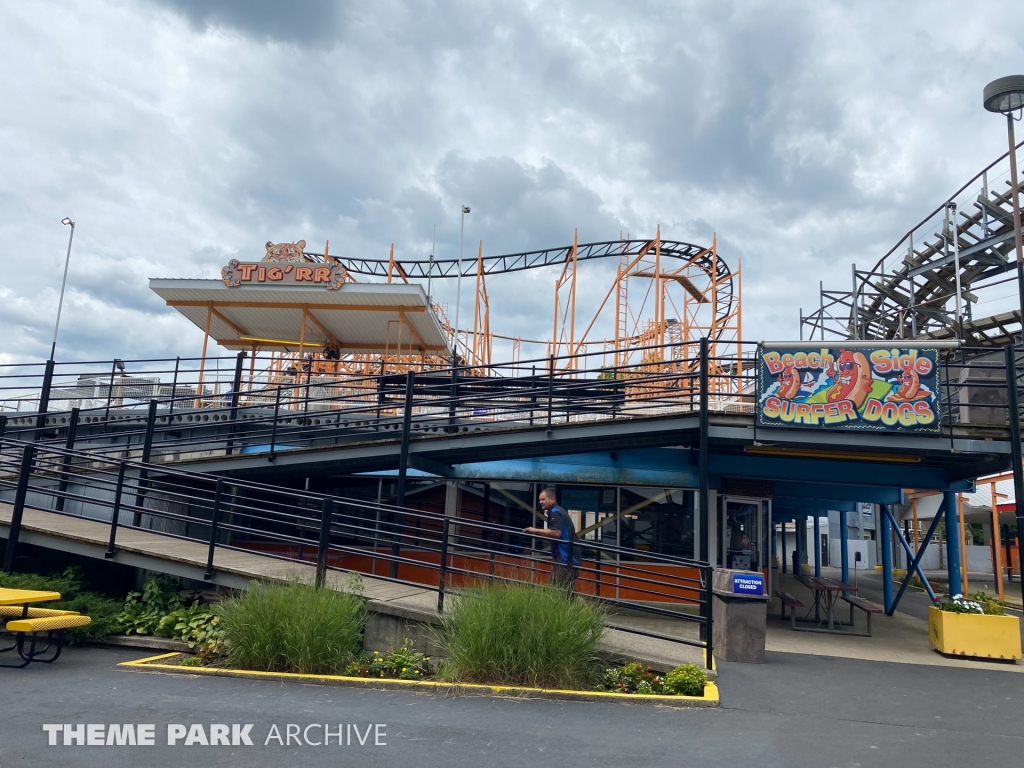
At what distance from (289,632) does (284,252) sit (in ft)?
46.1

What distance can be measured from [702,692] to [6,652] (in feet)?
23.1

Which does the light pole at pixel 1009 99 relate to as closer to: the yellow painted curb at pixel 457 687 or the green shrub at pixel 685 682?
the green shrub at pixel 685 682

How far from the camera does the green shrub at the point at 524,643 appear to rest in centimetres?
673

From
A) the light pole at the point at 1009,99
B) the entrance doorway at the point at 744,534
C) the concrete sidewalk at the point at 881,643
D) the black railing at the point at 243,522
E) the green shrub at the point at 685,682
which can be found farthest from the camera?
the entrance doorway at the point at 744,534

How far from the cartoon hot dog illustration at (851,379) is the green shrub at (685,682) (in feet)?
17.5

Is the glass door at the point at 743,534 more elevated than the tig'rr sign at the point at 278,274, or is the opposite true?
the tig'rr sign at the point at 278,274

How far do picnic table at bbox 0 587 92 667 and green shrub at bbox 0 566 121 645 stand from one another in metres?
0.33

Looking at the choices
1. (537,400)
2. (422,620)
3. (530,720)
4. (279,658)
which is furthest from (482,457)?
(530,720)

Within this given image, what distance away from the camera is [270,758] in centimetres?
481

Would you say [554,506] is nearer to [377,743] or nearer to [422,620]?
[422,620]

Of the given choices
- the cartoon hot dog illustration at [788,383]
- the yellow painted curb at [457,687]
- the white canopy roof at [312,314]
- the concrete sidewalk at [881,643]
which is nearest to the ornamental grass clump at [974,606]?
the concrete sidewalk at [881,643]

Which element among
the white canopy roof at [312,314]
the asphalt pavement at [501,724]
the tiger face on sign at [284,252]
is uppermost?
the tiger face on sign at [284,252]

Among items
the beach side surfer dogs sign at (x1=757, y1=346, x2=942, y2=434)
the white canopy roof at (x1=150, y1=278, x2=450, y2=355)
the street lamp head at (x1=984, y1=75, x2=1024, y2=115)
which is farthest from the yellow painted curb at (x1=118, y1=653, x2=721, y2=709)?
the white canopy roof at (x1=150, y1=278, x2=450, y2=355)

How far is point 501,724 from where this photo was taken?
5664mm
